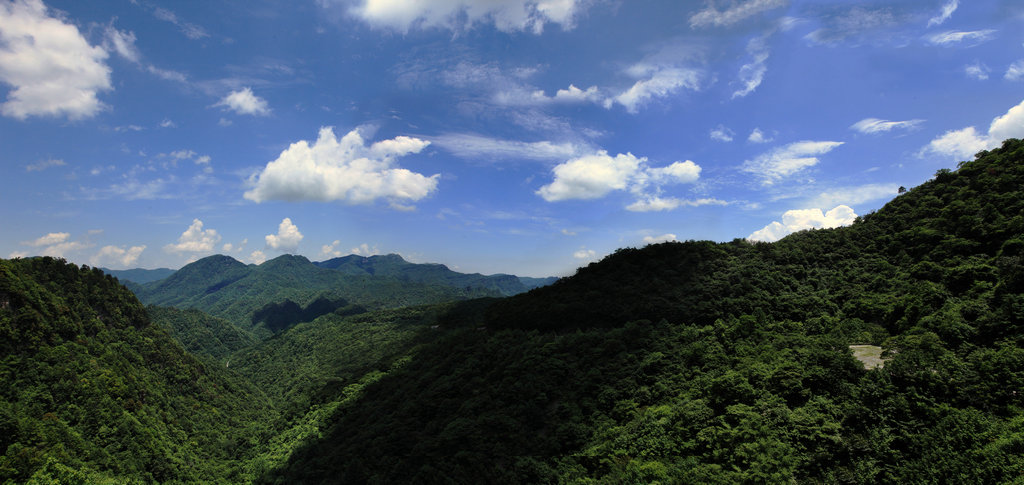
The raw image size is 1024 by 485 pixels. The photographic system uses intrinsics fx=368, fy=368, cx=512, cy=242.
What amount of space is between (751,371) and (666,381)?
24.7 ft

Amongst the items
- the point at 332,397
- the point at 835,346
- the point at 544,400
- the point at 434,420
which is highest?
the point at 835,346

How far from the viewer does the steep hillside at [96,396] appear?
160 feet

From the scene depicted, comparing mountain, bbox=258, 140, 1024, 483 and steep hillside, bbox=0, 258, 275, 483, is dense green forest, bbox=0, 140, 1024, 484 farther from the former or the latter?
steep hillside, bbox=0, 258, 275, 483

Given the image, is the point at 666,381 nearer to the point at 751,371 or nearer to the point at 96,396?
the point at 751,371

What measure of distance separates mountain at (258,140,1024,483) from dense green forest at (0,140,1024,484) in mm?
158

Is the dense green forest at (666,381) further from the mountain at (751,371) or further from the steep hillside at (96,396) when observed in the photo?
the steep hillside at (96,396)

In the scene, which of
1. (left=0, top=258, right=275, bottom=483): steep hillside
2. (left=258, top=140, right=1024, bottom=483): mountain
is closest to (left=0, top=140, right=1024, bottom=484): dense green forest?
(left=258, top=140, right=1024, bottom=483): mountain

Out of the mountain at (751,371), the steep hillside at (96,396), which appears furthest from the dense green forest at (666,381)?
the steep hillside at (96,396)

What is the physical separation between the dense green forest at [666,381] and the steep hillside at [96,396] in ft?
1.44

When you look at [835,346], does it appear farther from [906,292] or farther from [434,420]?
[434,420]

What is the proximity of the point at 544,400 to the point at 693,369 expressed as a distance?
44.9ft

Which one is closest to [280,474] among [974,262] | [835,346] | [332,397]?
[332,397]

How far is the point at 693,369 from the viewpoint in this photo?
31688 mm

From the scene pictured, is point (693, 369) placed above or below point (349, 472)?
above
